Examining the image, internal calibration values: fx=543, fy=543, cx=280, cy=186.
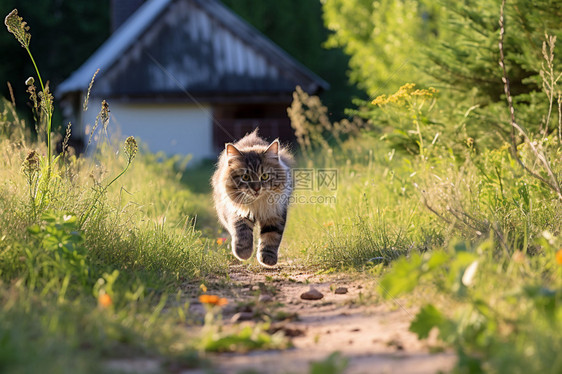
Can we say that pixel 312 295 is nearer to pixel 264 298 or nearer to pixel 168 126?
pixel 264 298

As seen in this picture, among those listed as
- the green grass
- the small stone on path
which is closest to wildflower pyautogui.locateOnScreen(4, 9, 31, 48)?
the green grass

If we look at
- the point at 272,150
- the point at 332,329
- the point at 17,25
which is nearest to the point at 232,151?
the point at 272,150

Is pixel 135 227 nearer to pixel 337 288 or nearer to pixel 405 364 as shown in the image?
pixel 337 288

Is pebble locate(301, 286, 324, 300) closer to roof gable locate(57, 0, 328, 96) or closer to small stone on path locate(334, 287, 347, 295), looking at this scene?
small stone on path locate(334, 287, 347, 295)

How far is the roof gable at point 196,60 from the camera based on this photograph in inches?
648

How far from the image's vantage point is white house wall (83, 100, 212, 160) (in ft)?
54.6

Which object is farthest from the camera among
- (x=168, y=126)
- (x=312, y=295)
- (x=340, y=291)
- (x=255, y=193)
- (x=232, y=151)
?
(x=168, y=126)

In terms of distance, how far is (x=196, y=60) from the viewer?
16.8 meters

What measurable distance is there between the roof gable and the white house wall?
1.89 feet

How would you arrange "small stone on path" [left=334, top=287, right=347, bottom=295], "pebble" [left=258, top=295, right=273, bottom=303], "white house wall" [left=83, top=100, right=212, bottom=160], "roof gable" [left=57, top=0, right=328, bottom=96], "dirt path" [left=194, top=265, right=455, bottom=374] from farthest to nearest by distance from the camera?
"white house wall" [left=83, top=100, right=212, bottom=160], "roof gable" [left=57, top=0, right=328, bottom=96], "small stone on path" [left=334, top=287, right=347, bottom=295], "pebble" [left=258, top=295, right=273, bottom=303], "dirt path" [left=194, top=265, right=455, bottom=374]

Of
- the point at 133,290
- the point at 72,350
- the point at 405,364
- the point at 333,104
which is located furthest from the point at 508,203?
the point at 333,104

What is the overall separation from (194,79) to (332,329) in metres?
14.7

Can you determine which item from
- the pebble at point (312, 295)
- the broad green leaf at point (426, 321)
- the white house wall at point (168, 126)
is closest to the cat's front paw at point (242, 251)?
the pebble at point (312, 295)

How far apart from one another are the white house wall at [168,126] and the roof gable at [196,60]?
1.89 ft
